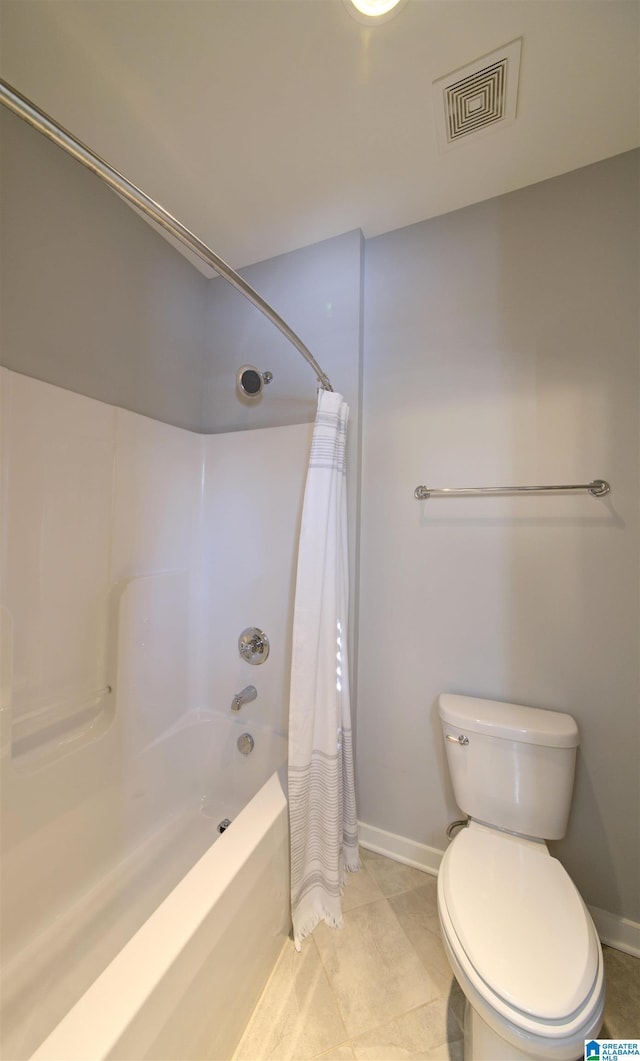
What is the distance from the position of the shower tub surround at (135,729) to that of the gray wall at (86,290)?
126mm

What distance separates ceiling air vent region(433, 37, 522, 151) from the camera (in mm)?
928

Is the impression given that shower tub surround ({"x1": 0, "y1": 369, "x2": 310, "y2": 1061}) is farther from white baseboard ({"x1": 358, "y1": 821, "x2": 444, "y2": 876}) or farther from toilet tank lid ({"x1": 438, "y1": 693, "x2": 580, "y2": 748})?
toilet tank lid ({"x1": 438, "y1": 693, "x2": 580, "y2": 748})

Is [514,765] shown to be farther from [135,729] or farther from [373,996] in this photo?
[135,729]

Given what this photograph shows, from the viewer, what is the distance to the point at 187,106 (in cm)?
106

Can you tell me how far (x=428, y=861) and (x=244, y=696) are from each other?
37.7 inches

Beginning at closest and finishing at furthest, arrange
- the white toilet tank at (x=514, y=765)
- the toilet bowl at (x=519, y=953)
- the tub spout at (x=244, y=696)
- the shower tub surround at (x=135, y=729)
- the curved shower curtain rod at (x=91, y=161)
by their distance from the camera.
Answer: the curved shower curtain rod at (x=91, y=161) → the toilet bowl at (x=519, y=953) → the shower tub surround at (x=135, y=729) → the white toilet tank at (x=514, y=765) → the tub spout at (x=244, y=696)

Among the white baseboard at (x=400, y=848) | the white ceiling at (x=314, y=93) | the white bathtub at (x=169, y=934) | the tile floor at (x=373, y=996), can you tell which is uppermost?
the white ceiling at (x=314, y=93)

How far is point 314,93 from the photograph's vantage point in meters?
1.01

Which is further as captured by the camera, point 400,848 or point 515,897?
point 400,848

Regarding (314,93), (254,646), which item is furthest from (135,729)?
(314,93)

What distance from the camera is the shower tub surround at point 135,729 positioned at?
0.77 m

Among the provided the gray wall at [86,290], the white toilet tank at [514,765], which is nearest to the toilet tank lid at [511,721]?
the white toilet tank at [514,765]

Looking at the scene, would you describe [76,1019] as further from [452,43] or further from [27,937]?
[452,43]

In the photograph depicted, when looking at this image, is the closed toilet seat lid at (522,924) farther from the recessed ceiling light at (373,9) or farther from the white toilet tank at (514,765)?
the recessed ceiling light at (373,9)
